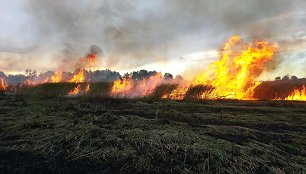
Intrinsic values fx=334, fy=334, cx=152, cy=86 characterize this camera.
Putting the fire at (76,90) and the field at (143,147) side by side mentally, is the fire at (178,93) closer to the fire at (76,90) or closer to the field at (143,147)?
the fire at (76,90)

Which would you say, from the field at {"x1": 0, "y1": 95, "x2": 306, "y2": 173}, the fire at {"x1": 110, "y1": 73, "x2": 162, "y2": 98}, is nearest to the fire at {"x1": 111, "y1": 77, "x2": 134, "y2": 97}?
the fire at {"x1": 110, "y1": 73, "x2": 162, "y2": 98}

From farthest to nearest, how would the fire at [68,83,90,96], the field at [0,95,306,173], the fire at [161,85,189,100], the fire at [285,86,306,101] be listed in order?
the fire at [285,86,306,101] < the fire at [68,83,90,96] < the fire at [161,85,189,100] < the field at [0,95,306,173]

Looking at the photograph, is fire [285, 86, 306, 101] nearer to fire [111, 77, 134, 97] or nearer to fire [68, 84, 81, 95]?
fire [111, 77, 134, 97]

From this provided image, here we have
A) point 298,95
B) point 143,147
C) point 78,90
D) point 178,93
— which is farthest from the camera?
point 298,95

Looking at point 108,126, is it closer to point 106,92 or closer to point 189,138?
point 189,138

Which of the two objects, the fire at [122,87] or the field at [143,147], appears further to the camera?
the fire at [122,87]

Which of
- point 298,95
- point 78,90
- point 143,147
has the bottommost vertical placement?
point 143,147

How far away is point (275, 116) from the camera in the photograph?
51.4 feet

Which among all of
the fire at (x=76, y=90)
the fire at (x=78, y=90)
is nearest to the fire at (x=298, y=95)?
the fire at (x=78, y=90)

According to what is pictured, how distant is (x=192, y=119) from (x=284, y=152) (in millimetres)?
5009

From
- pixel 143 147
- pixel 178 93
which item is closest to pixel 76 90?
pixel 178 93

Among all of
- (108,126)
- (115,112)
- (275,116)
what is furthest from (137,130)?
(275,116)

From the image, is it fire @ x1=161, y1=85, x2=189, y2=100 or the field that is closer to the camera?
the field

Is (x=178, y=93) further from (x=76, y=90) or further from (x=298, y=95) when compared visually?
(x=298, y=95)
